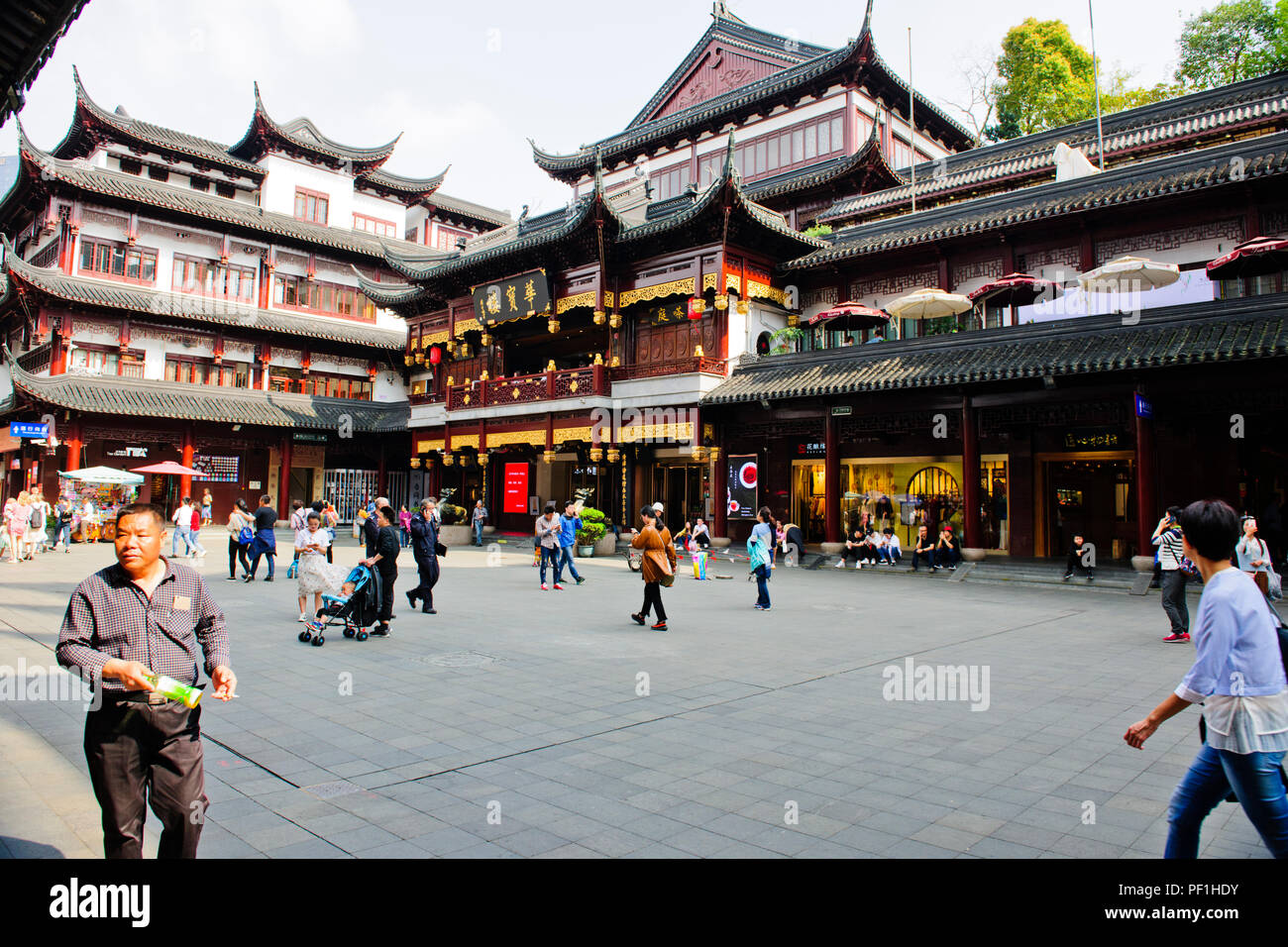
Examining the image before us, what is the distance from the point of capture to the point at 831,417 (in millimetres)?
19203

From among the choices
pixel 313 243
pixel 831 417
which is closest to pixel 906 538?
pixel 831 417

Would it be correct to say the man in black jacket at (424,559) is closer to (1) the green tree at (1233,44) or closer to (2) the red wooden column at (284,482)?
(2) the red wooden column at (284,482)

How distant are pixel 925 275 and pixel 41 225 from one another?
3158 cm

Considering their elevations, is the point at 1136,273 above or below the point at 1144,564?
above

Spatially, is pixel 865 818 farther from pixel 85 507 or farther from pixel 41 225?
pixel 41 225

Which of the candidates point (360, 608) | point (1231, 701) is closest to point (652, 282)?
point (360, 608)

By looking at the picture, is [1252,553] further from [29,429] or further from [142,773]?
[29,429]

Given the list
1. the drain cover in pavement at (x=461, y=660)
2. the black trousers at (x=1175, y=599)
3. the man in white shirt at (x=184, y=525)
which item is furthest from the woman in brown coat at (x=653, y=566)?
the man in white shirt at (x=184, y=525)

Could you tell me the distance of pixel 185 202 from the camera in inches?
1168

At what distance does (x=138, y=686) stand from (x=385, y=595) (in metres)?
6.73

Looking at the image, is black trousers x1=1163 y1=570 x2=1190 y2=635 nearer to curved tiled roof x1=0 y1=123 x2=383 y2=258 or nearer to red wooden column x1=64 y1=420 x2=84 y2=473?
red wooden column x1=64 y1=420 x2=84 y2=473

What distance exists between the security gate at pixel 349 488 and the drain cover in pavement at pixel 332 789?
30.3m

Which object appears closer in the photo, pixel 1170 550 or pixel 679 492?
pixel 1170 550

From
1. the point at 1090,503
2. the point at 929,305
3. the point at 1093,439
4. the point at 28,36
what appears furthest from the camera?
the point at 929,305
